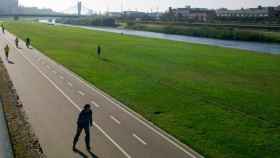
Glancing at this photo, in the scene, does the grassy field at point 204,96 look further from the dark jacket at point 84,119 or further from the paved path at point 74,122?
the dark jacket at point 84,119

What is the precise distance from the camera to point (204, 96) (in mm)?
Result: 23688

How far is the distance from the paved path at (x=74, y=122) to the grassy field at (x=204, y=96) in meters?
0.95

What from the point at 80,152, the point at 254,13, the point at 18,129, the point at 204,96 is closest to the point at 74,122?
the point at 18,129

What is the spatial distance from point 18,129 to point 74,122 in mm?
2671

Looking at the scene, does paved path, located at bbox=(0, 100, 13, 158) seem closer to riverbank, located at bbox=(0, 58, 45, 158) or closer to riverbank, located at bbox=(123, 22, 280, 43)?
riverbank, located at bbox=(0, 58, 45, 158)

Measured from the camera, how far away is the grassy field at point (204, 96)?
52.1 ft

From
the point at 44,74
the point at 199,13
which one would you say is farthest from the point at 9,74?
the point at 199,13

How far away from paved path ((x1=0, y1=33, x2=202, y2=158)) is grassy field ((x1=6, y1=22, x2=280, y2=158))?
0.95m

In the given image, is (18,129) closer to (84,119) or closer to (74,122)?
(74,122)

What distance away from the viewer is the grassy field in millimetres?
15876

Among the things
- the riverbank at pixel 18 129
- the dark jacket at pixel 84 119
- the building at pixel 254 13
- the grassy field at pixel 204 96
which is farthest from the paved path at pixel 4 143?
the building at pixel 254 13

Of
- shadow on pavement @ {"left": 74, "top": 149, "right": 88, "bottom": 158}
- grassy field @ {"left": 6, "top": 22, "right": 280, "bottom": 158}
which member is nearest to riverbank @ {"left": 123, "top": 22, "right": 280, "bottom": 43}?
grassy field @ {"left": 6, "top": 22, "right": 280, "bottom": 158}

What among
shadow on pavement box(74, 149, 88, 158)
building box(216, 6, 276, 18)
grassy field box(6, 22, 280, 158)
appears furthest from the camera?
building box(216, 6, 276, 18)

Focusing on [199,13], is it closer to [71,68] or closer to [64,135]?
[71,68]
